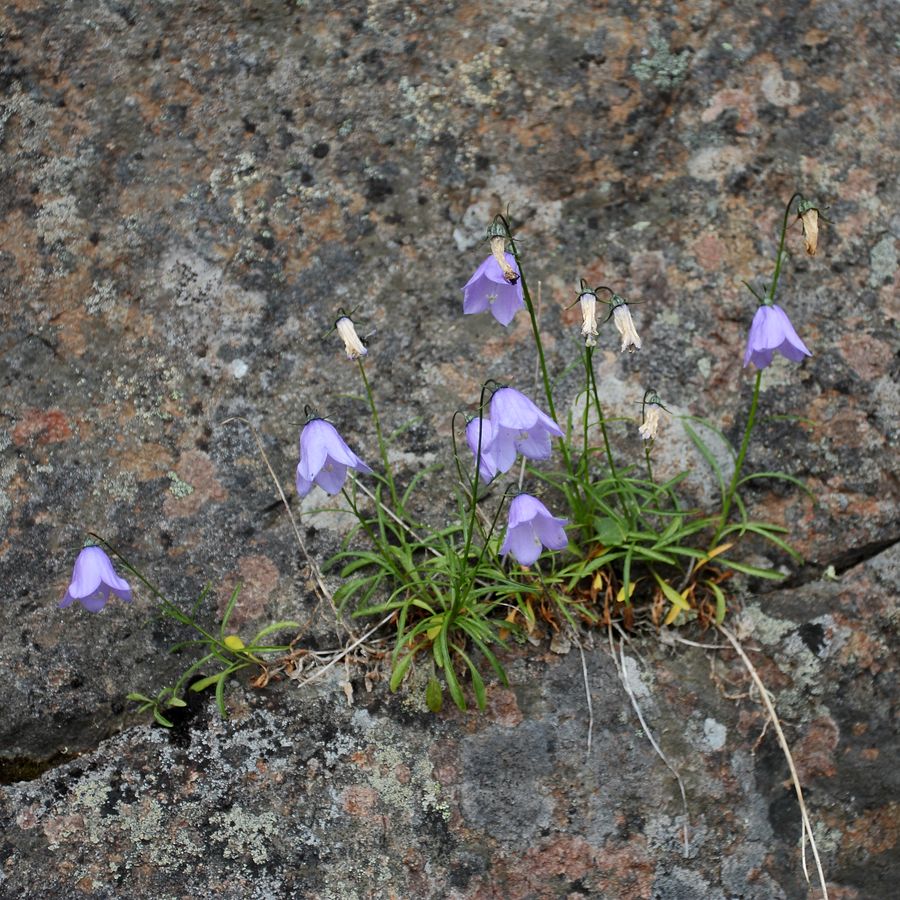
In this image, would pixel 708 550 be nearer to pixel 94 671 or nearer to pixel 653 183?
pixel 653 183

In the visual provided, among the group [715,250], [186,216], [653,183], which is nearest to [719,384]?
[715,250]

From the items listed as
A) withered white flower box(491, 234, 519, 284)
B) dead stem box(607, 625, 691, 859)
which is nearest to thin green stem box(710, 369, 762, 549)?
dead stem box(607, 625, 691, 859)

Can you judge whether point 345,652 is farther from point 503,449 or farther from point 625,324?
point 625,324

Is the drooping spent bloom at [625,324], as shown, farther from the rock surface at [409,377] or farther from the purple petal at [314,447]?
the purple petal at [314,447]

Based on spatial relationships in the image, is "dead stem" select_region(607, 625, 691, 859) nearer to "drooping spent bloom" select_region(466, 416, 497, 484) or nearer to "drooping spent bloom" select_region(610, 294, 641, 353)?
"drooping spent bloom" select_region(466, 416, 497, 484)

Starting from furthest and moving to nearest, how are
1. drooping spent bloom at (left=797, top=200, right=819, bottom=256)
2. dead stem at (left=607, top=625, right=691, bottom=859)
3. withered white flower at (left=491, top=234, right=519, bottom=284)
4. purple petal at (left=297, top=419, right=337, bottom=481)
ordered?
dead stem at (left=607, top=625, right=691, bottom=859) → purple petal at (left=297, top=419, right=337, bottom=481) → drooping spent bloom at (left=797, top=200, right=819, bottom=256) → withered white flower at (left=491, top=234, right=519, bottom=284)

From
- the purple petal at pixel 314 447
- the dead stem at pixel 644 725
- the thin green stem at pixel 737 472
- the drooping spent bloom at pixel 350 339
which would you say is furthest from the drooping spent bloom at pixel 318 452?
the thin green stem at pixel 737 472
